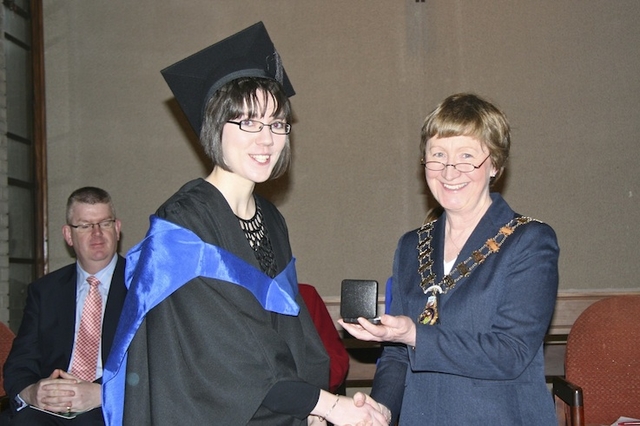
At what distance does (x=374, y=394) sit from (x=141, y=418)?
77cm

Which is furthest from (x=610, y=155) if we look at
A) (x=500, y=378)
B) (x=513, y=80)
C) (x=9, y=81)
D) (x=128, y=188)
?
(x=9, y=81)

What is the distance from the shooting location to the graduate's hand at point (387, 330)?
2.08 m

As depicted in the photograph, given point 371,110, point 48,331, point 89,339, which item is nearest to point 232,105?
point 89,339

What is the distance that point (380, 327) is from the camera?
2078 millimetres

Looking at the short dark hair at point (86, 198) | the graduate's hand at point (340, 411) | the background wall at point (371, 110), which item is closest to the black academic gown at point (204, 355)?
the graduate's hand at point (340, 411)

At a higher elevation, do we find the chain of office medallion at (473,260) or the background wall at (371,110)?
the background wall at (371,110)

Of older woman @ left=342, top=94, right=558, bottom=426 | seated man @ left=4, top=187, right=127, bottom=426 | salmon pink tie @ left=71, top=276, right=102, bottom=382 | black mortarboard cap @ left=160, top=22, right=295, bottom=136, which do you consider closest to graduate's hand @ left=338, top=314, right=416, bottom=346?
older woman @ left=342, top=94, right=558, bottom=426

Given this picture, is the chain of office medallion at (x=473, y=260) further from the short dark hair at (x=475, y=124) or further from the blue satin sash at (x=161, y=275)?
the blue satin sash at (x=161, y=275)

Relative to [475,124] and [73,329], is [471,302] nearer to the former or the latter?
[475,124]

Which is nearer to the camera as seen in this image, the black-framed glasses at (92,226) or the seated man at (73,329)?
the seated man at (73,329)

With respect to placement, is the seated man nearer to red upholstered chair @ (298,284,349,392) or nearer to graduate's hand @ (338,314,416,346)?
red upholstered chair @ (298,284,349,392)

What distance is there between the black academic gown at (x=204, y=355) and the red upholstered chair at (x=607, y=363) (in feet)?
7.08

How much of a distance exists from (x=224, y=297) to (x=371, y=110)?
13.8ft

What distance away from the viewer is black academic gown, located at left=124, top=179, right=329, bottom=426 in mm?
1955
